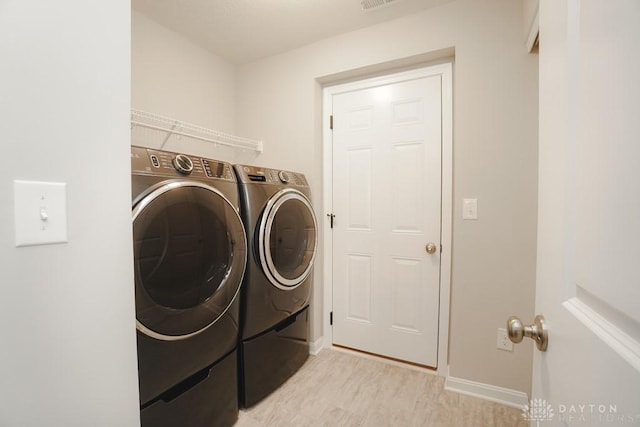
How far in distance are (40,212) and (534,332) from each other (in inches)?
37.8

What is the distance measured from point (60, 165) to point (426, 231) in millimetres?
1918

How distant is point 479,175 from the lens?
1635 millimetres

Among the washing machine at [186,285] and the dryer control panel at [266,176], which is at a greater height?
the dryer control panel at [266,176]

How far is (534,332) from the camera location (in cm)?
55

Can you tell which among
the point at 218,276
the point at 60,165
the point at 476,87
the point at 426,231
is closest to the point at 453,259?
the point at 426,231

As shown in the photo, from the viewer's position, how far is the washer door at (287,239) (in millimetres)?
1583

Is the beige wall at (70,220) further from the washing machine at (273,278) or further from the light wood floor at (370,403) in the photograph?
the light wood floor at (370,403)

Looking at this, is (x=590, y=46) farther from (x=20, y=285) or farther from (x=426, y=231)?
(x=426, y=231)

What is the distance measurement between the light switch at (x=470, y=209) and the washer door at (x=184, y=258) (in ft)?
4.42

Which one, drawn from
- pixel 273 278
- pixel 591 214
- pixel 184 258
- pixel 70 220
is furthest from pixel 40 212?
pixel 273 278

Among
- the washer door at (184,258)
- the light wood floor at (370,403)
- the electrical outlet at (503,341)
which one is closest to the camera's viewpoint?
the washer door at (184,258)

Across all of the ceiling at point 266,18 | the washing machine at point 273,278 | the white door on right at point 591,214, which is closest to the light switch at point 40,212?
the white door on right at point 591,214

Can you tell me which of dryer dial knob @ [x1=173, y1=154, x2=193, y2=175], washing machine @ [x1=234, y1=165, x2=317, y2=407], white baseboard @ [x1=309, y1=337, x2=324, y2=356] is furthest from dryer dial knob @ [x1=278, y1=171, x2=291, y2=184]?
white baseboard @ [x1=309, y1=337, x2=324, y2=356]

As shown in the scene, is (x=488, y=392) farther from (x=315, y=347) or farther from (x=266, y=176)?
(x=266, y=176)
